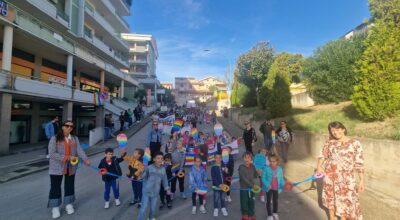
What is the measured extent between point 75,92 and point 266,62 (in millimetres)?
19827

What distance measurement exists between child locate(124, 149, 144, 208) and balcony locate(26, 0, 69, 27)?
1617cm

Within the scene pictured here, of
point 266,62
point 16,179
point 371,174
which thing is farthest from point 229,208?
point 266,62

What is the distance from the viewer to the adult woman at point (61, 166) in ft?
15.8

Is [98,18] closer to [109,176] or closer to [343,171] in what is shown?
[109,176]

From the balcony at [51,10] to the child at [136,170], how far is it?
16.2 meters

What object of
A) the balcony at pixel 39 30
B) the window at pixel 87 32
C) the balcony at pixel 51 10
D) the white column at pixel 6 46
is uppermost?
the window at pixel 87 32

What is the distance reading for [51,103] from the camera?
20047 mm

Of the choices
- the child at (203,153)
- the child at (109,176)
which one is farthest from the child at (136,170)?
the child at (203,153)

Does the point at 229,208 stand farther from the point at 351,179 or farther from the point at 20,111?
the point at 20,111

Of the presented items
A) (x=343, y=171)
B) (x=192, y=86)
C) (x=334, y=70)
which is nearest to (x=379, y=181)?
(x=343, y=171)

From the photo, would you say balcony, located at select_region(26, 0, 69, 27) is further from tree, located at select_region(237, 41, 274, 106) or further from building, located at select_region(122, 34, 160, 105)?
building, located at select_region(122, 34, 160, 105)

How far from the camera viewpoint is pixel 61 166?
4879 mm

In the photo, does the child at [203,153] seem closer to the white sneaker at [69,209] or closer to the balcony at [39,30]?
the white sneaker at [69,209]

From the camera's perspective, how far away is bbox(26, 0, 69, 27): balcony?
54.0 feet
